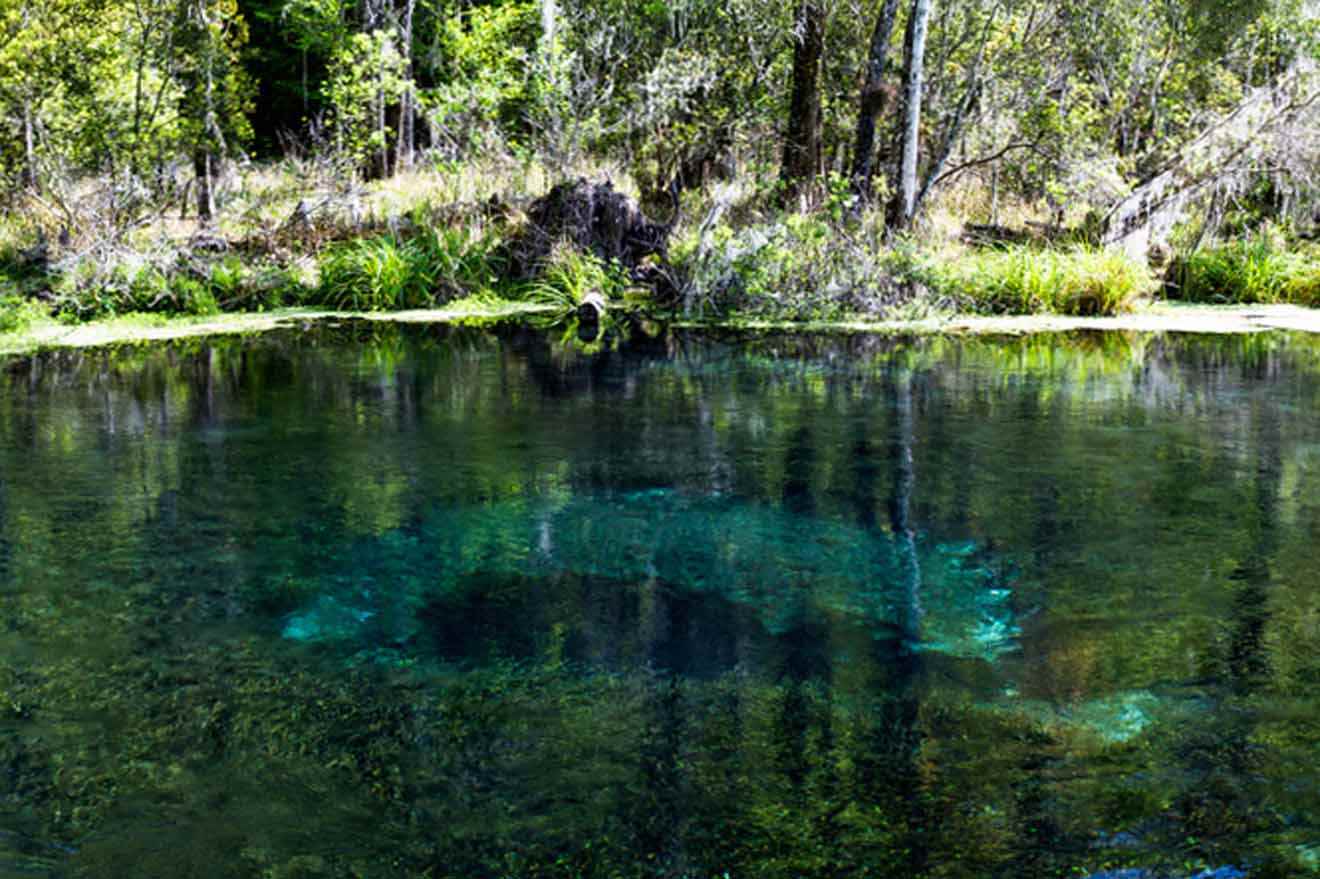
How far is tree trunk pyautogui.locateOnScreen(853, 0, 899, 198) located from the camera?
17.5 meters

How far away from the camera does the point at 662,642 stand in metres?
5.02

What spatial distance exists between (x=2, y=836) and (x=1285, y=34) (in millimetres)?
23618

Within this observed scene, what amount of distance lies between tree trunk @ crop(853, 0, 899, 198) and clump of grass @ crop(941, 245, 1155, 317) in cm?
248

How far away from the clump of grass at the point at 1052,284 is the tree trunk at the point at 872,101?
8.15 ft

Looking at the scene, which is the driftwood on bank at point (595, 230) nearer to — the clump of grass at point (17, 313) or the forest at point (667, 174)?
the forest at point (667, 174)

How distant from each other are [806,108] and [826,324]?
488 cm

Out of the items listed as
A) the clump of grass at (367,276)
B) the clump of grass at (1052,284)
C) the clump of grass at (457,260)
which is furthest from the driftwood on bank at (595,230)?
the clump of grass at (1052,284)

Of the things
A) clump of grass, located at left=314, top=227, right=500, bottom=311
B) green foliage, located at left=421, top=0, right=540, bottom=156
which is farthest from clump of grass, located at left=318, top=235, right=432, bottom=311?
green foliage, located at left=421, top=0, right=540, bottom=156

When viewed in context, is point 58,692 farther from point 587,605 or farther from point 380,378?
point 380,378

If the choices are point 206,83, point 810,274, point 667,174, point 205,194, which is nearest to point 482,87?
point 667,174

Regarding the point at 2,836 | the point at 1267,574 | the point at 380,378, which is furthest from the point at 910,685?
the point at 380,378

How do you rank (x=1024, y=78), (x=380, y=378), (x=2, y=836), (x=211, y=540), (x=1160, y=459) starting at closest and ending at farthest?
(x=2, y=836), (x=211, y=540), (x=1160, y=459), (x=380, y=378), (x=1024, y=78)

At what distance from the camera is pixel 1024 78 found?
1945cm

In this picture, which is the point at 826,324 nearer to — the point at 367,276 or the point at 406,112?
the point at 367,276
